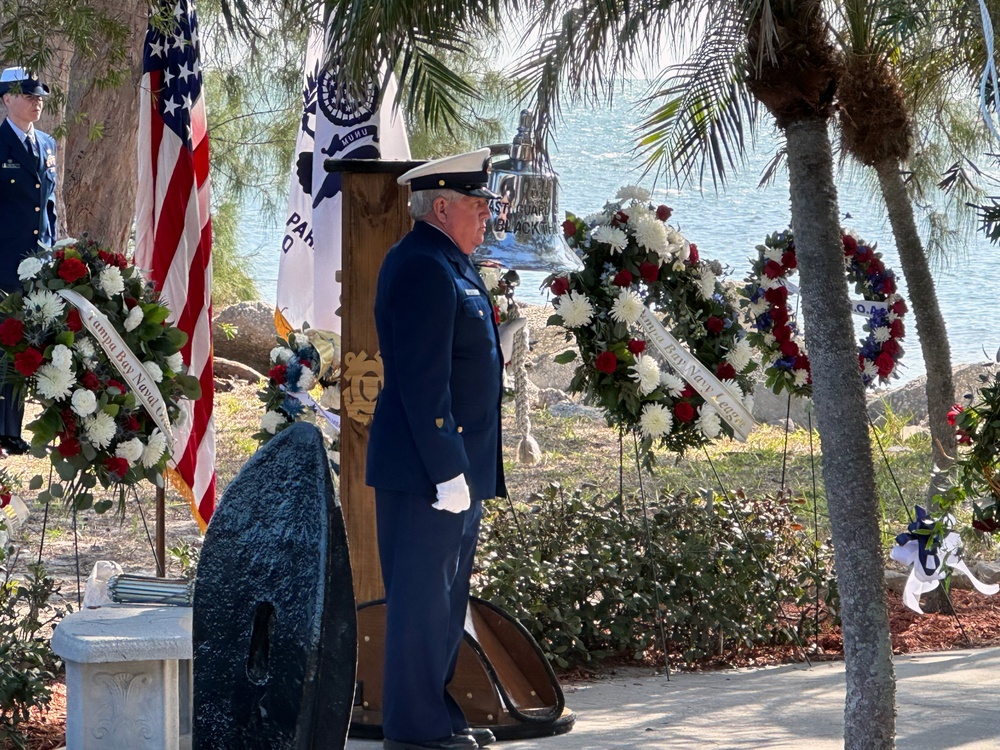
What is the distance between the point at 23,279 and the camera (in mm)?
4484

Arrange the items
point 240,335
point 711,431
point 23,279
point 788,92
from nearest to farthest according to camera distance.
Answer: point 788,92
point 23,279
point 711,431
point 240,335

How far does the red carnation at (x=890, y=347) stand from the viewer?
19.8 feet

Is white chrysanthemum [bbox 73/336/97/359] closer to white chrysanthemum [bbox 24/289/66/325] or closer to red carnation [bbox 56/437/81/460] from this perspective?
white chrysanthemum [bbox 24/289/66/325]

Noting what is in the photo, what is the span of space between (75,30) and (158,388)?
1177 mm

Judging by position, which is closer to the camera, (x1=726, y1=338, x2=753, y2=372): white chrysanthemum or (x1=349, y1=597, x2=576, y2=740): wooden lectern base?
(x1=349, y1=597, x2=576, y2=740): wooden lectern base

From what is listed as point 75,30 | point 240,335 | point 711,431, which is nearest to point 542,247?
point 711,431

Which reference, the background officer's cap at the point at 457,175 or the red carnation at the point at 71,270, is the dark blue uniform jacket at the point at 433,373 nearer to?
the background officer's cap at the point at 457,175

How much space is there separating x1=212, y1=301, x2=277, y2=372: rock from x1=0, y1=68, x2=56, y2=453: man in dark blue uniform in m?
6.75

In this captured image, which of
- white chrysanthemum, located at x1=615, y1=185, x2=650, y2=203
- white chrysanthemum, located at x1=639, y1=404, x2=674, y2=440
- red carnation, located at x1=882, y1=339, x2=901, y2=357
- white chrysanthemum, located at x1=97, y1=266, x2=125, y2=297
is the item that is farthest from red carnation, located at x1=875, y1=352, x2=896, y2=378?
white chrysanthemum, located at x1=97, y1=266, x2=125, y2=297

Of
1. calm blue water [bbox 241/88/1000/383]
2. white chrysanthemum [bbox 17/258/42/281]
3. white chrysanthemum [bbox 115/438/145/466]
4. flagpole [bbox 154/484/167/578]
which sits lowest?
flagpole [bbox 154/484/167/578]

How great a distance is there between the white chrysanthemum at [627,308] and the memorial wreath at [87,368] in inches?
66.5

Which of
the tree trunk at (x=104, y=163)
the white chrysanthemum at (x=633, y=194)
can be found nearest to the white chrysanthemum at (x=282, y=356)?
the white chrysanthemum at (x=633, y=194)

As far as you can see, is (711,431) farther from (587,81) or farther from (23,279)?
(23,279)

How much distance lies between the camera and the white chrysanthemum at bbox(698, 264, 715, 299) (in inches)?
215
